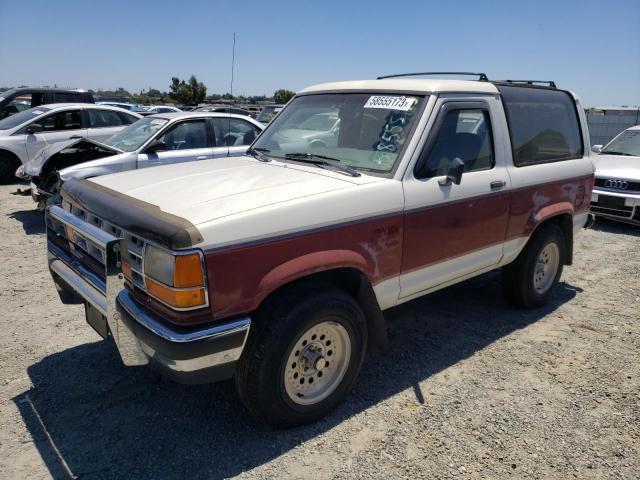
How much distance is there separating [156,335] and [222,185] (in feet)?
3.42

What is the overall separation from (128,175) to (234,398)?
1.73 meters

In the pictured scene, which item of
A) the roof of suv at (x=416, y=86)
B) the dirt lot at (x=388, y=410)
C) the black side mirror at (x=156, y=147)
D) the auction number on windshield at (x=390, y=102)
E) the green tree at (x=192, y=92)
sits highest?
the green tree at (x=192, y=92)

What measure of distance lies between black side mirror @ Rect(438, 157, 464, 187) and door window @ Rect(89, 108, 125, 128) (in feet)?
29.3

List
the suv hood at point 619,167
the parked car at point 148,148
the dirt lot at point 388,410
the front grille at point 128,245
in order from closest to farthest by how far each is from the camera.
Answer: the front grille at point 128,245 → the dirt lot at point 388,410 → the parked car at point 148,148 → the suv hood at point 619,167

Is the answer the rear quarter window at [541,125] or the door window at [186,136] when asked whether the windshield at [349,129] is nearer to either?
the rear quarter window at [541,125]

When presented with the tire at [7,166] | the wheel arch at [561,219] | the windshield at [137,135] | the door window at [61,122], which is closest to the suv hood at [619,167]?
the wheel arch at [561,219]

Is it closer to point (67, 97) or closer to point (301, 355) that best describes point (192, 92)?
point (67, 97)

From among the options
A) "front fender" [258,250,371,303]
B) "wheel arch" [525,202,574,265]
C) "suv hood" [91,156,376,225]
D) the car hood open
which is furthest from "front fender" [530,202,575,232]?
the car hood open

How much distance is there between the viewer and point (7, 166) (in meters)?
10.2

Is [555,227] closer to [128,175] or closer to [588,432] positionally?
[588,432]

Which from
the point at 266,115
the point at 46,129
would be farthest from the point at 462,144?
the point at 266,115

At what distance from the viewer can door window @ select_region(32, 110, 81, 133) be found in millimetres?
9955

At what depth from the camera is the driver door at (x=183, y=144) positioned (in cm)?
718

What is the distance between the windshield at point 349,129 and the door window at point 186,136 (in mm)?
3700
